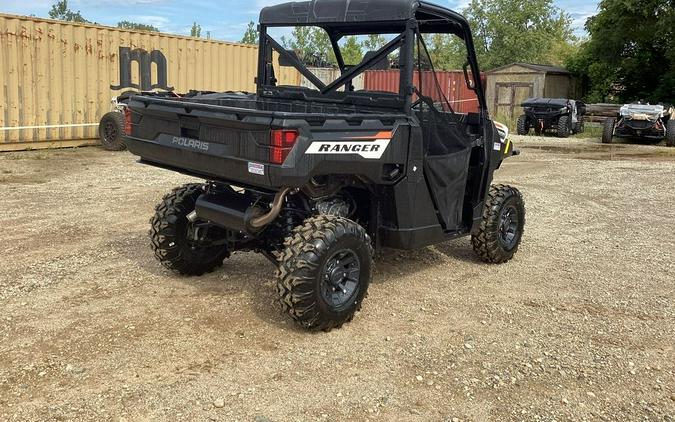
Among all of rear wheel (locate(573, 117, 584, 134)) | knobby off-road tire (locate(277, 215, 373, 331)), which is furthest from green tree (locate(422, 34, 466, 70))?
rear wheel (locate(573, 117, 584, 134))

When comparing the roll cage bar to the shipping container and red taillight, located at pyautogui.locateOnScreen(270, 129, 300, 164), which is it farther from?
red taillight, located at pyautogui.locateOnScreen(270, 129, 300, 164)

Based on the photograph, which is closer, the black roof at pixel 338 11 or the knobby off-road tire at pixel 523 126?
the black roof at pixel 338 11

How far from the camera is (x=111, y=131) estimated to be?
556 inches

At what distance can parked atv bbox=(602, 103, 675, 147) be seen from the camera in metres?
19.4

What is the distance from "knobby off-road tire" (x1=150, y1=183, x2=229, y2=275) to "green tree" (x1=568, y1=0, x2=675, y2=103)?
2408 cm

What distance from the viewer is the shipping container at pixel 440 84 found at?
4.82 m

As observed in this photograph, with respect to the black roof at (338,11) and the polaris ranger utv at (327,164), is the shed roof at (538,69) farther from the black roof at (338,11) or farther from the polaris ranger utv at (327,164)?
the black roof at (338,11)

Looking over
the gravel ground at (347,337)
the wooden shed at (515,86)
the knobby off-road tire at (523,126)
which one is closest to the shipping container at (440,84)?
the gravel ground at (347,337)

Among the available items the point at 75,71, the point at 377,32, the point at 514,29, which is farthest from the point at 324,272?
the point at 514,29

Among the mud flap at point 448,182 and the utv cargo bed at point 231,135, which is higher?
the utv cargo bed at point 231,135

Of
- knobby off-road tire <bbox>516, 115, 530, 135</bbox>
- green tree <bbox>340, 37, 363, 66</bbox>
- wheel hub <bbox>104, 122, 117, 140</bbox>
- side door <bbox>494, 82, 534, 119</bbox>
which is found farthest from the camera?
side door <bbox>494, 82, 534, 119</bbox>

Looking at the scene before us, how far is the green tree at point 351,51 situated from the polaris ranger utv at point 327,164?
0.25 ft

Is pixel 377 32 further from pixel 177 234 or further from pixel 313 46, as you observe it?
pixel 177 234

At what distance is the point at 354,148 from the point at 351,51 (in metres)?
1.64
